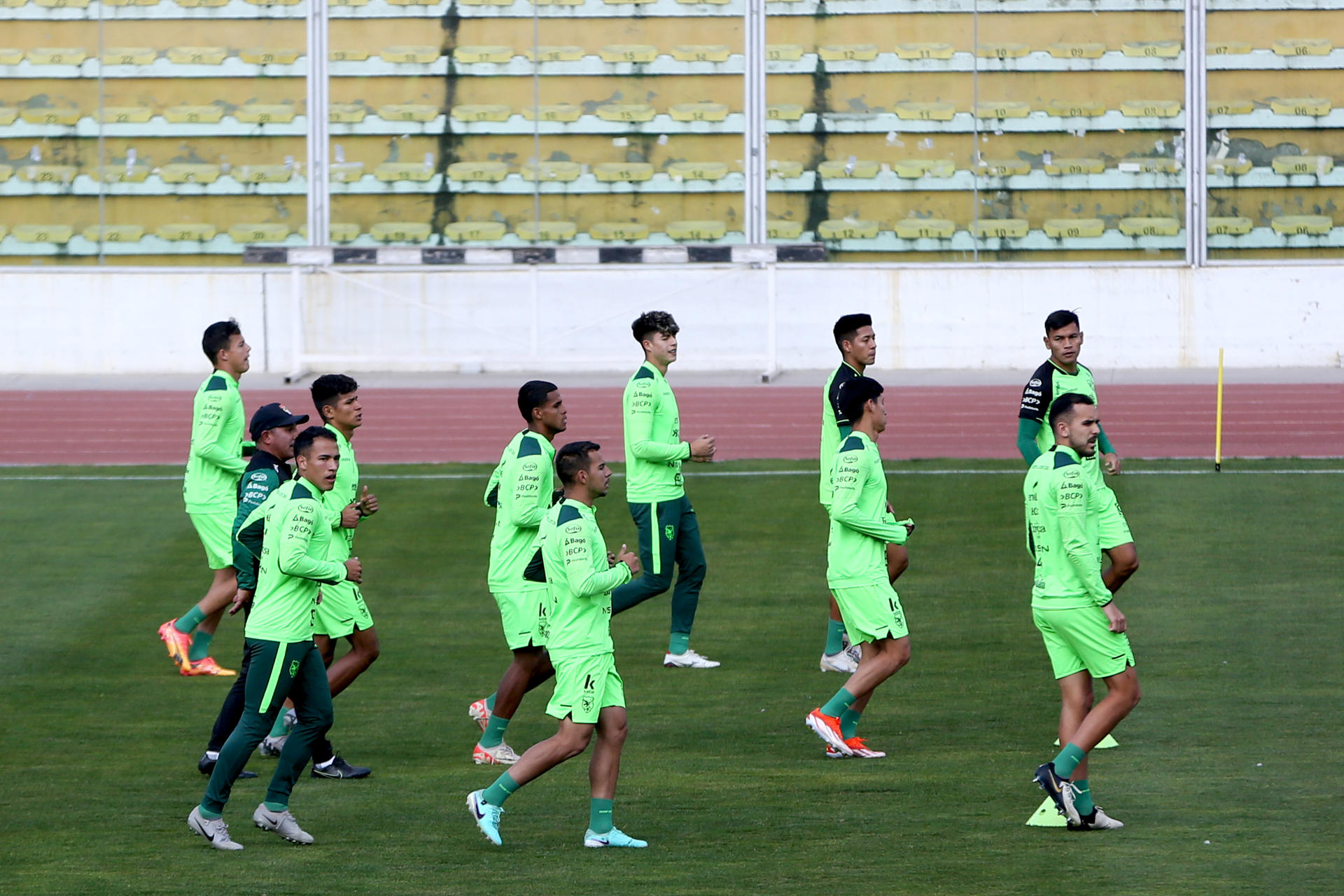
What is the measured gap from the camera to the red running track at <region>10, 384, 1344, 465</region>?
19.0 metres

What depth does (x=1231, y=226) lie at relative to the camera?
1000 inches

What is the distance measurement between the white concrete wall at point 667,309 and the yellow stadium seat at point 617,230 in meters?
2.06

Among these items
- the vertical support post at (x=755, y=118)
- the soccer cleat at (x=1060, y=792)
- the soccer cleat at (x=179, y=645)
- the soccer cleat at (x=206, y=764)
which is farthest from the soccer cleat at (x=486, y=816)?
the vertical support post at (x=755, y=118)

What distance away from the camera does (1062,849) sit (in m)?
6.74

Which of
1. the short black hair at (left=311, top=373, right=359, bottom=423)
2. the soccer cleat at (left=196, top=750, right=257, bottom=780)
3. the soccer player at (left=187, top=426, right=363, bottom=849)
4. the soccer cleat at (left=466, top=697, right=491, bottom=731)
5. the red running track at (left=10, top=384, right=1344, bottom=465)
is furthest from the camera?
the red running track at (left=10, top=384, right=1344, bottom=465)

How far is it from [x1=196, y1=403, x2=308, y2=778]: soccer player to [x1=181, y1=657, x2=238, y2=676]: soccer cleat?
216cm

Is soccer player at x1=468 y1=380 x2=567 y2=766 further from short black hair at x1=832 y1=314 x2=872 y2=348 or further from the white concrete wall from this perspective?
the white concrete wall

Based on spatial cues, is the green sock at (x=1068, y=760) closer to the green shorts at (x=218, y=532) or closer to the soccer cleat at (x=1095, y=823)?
the soccer cleat at (x=1095, y=823)

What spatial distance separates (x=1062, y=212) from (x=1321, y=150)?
4006 millimetres

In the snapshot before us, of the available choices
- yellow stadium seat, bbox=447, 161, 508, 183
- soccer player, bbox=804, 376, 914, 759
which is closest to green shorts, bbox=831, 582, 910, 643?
soccer player, bbox=804, 376, 914, 759

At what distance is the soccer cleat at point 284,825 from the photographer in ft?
23.3

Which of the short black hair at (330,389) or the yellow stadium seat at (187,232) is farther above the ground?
the yellow stadium seat at (187,232)

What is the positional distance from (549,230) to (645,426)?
675 inches

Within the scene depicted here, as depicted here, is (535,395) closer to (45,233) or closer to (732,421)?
(732,421)
